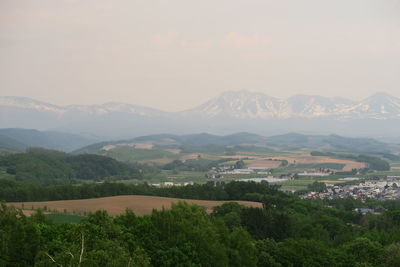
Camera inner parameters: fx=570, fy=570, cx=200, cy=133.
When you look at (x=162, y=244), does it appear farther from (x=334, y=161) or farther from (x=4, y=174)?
(x=334, y=161)

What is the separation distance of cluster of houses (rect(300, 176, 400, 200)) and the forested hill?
52.7m

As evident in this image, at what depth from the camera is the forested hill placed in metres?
123

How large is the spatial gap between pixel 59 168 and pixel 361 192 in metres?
72.8

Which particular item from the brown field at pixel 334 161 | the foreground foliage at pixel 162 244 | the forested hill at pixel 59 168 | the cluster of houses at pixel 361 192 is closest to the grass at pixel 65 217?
the foreground foliage at pixel 162 244

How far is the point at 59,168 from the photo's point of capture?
462 ft

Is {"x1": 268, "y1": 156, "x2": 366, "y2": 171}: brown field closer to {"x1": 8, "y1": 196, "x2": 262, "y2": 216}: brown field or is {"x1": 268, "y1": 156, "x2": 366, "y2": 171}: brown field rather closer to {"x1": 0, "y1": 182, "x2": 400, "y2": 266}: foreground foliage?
{"x1": 8, "y1": 196, "x2": 262, "y2": 216}: brown field

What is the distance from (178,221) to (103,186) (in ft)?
183

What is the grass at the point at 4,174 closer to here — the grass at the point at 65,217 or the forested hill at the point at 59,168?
the forested hill at the point at 59,168

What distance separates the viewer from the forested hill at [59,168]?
123113 mm

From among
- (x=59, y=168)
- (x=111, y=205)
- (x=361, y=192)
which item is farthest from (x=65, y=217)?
(x=59, y=168)

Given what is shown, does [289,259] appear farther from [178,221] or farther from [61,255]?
[61,255]

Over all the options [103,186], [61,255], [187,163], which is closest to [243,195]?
[103,186]

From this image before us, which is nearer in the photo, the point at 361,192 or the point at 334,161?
the point at 361,192

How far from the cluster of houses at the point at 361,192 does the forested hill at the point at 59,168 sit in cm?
5270
